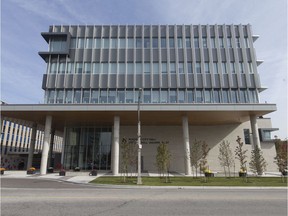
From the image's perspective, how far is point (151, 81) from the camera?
3731cm

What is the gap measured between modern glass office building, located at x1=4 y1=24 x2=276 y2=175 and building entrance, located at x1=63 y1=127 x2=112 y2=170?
6.2 inches

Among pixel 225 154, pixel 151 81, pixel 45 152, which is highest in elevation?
pixel 151 81

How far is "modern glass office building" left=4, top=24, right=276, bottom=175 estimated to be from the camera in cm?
3694

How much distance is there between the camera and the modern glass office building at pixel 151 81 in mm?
36938

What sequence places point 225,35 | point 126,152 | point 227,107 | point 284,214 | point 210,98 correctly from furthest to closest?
point 225,35, point 210,98, point 227,107, point 126,152, point 284,214

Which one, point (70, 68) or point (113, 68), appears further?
point (113, 68)

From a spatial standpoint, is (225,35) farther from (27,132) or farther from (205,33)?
(27,132)

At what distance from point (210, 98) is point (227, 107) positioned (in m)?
8.66

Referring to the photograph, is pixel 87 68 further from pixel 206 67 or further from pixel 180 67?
pixel 206 67

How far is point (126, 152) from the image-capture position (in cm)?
2338

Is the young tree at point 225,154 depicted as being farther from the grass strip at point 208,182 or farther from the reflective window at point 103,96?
the reflective window at point 103,96

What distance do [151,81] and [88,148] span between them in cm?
1541

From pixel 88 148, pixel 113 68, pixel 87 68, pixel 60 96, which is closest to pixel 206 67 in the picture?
pixel 113 68

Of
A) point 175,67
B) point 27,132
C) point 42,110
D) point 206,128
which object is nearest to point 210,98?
point 206,128
